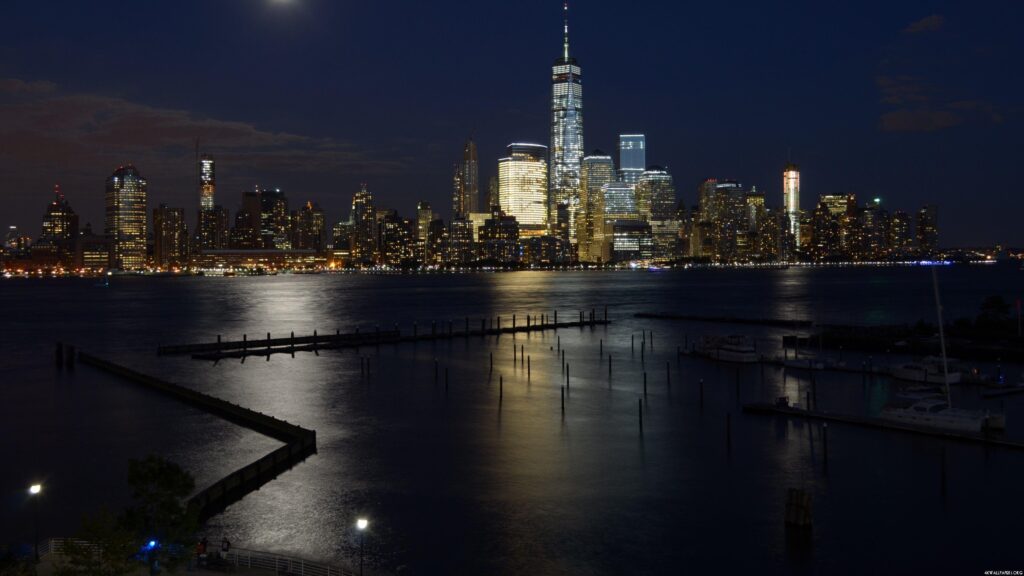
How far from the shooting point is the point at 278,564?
60.3ft

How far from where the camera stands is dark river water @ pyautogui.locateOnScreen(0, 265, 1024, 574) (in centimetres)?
2222

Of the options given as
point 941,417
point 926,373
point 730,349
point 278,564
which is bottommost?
point 278,564

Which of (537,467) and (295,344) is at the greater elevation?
(295,344)

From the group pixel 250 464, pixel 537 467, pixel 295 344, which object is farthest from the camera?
pixel 295 344

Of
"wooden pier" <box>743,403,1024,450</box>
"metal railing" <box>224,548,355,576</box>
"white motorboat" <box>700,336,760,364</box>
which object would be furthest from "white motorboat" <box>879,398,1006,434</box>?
"metal railing" <box>224,548,355,576</box>

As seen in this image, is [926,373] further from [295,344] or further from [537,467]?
[295,344]

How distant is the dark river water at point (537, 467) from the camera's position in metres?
22.2

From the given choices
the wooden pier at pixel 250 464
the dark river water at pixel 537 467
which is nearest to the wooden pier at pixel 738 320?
the dark river water at pixel 537 467

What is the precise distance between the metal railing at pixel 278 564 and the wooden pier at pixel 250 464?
4.55ft

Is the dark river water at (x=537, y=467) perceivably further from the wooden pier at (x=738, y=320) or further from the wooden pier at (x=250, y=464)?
the wooden pier at (x=738, y=320)

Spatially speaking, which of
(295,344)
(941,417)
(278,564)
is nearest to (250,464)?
(278,564)

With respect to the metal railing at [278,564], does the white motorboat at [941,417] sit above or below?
above

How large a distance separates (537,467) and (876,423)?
46.2 feet

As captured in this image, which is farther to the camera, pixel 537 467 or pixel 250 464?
pixel 537 467
